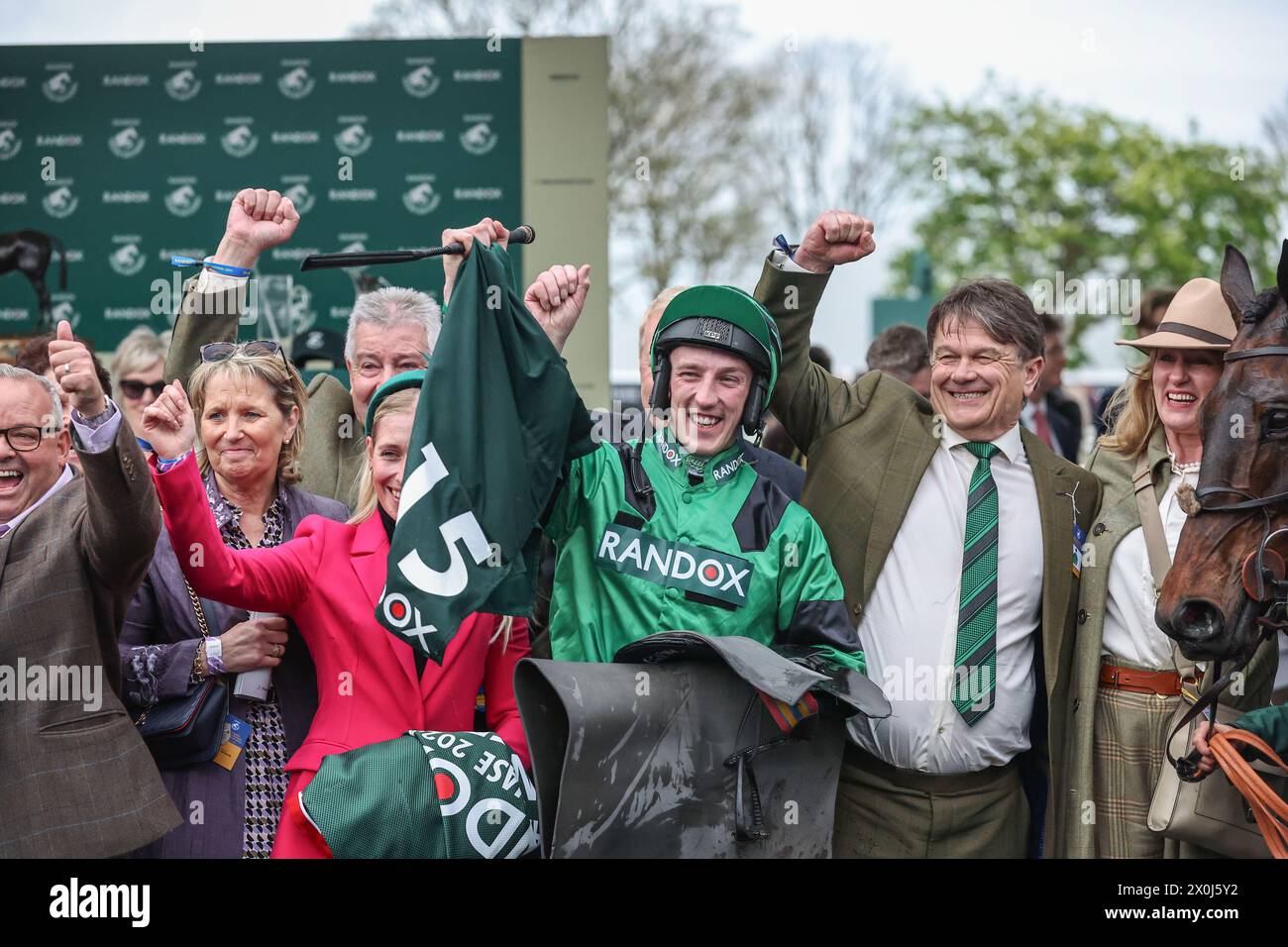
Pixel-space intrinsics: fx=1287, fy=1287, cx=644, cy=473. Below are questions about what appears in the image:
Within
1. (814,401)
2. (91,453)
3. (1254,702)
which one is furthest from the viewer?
(814,401)

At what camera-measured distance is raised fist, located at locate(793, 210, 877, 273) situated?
11.8 ft

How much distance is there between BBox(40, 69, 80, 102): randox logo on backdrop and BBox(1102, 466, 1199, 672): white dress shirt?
7.71 metres

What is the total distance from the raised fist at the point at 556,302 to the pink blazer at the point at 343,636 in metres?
0.72

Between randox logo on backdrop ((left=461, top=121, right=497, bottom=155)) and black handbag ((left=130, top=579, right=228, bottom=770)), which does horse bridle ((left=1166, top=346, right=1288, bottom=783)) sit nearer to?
black handbag ((left=130, top=579, right=228, bottom=770))

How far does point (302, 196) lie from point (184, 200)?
0.82m

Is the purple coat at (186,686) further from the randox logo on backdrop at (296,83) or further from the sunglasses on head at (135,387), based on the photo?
the randox logo on backdrop at (296,83)

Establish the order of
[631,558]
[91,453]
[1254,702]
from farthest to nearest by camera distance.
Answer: [1254,702], [631,558], [91,453]

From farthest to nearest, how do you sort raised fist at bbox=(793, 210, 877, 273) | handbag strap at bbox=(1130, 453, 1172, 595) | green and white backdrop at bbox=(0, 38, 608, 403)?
1. green and white backdrop at bbox=(0, 38, 608, 403)
2. handbag strap at bbox=(1130, 453, 1172, 595)
3. raised fist at bbox=(793, 210, 877, 273)

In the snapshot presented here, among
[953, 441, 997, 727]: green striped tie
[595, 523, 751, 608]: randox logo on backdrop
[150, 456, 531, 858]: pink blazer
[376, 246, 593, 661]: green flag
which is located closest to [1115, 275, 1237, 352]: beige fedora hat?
[953, 441, 997, 727]: green striped tie

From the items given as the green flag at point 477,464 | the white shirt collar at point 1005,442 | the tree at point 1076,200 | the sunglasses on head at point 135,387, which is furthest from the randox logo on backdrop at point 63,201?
the tree at point 1076,200
